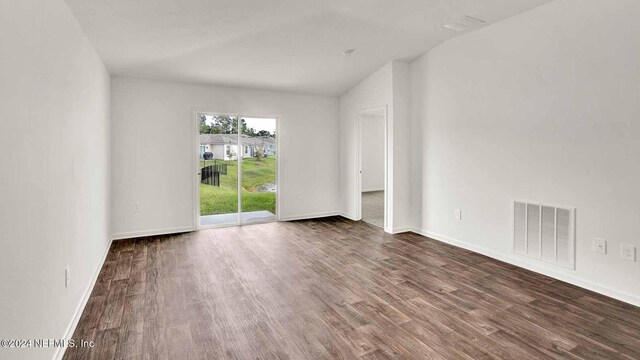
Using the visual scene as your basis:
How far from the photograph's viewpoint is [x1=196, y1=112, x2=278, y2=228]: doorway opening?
18.0ft

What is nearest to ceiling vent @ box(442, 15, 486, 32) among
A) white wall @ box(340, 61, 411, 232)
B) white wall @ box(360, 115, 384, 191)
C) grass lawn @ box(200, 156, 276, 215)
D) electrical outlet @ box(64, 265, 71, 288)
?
white wall @ box(340, 61, 411, 232)

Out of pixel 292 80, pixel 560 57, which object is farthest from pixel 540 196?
Result: pixel 292 80

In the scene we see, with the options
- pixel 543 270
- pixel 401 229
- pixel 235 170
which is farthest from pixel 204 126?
pixel 543 270

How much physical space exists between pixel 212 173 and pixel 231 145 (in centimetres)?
59

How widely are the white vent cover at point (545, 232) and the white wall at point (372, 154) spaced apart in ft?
20.7

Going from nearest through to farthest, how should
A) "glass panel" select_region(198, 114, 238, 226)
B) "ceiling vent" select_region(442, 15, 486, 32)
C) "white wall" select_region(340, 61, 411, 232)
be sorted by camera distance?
"ceiling vent" select_region(442, 15, 486, 32)
"white wall" select_region(340, 61, 411, 232)
"glass panel" select_region(198, 114, 238, 226)

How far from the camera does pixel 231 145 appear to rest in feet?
18.7

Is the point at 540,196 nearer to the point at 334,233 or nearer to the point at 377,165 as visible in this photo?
the point at 334,233

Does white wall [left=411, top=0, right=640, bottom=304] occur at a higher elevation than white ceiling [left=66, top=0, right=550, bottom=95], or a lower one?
lower

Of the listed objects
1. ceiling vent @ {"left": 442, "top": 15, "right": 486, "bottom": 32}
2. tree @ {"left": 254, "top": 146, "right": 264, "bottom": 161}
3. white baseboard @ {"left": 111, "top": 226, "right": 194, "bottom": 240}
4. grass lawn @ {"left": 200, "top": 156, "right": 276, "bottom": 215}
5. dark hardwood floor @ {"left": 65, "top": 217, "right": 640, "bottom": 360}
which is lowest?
dark hardwood floor @ {"left": 65, "top": 217, "right": 640, "bottom": 360}

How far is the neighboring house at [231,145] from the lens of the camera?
5496mm

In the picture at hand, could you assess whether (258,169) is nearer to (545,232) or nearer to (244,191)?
(244,191)

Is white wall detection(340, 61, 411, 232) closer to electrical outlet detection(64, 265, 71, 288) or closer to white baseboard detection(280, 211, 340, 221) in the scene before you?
white baseboard detection(280, 211, 340, 221)

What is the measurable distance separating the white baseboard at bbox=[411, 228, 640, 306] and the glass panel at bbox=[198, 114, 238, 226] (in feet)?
11.3
